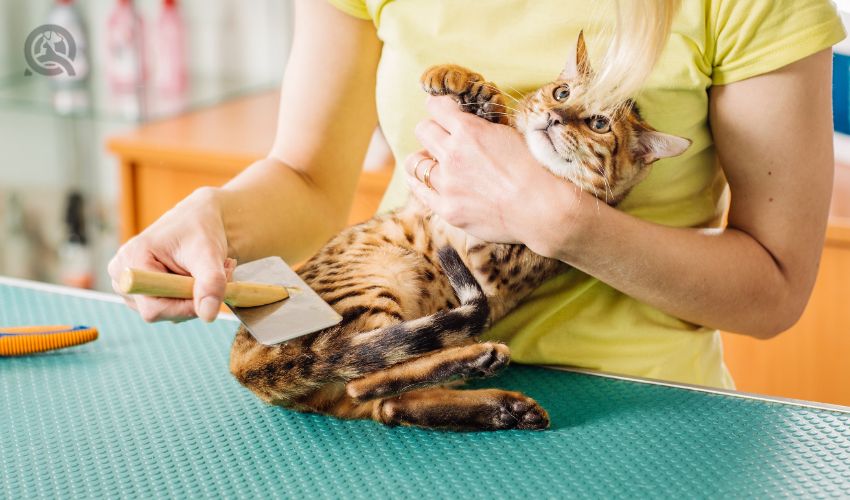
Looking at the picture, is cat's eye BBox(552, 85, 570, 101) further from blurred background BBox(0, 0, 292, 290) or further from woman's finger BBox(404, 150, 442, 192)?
blurred background BBox(0, 0, 292, 290)

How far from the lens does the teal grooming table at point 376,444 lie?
0.84 m

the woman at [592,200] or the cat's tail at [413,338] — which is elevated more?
the woman at [592,200]

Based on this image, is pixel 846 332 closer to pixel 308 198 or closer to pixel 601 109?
pixel 601 109

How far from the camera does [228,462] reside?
0.87 m

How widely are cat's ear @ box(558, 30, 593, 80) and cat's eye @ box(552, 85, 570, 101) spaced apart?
0.02m

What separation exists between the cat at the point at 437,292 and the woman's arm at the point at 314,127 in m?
0.07

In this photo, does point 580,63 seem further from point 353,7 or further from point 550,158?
point 353,7

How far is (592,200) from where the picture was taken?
3.28 feet

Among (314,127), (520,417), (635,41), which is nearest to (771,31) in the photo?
(635,41)

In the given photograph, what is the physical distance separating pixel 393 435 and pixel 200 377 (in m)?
0.26

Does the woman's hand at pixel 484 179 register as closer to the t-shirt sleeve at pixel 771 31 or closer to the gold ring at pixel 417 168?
the gold ring at pixel 417 168

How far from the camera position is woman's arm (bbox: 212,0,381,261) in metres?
1.21

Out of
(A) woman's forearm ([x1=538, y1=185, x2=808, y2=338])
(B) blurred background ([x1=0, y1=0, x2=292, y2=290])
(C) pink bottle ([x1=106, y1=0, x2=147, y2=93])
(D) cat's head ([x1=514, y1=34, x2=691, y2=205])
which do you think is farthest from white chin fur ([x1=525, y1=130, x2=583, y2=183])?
(C) pink bottle ([x1=106, y1=0, x2=147, y2=93])

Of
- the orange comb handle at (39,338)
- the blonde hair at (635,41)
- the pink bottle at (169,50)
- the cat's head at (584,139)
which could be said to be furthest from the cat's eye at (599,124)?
the pink bottle at (169,50)
